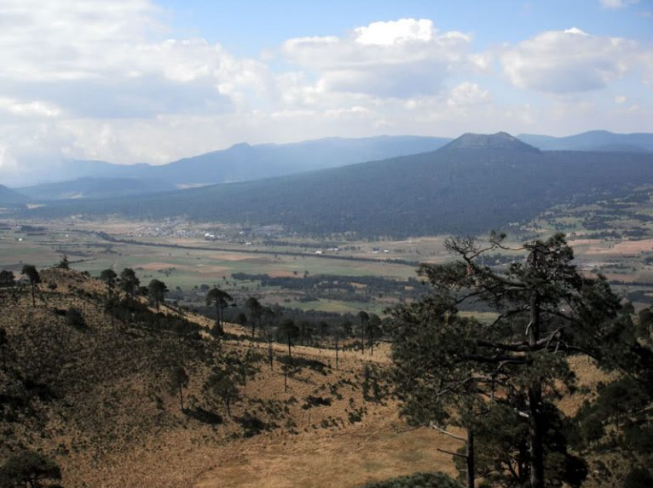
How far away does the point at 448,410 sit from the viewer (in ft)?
43.8

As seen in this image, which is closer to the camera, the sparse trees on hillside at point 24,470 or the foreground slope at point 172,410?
the sparse trees on hillside at point 24,470

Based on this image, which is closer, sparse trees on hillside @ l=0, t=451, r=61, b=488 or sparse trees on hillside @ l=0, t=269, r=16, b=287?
sparse trees on hillside @ l=0, t=451, r=61, b=488

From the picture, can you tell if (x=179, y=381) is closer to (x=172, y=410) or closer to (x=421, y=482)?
(x=172, y=410)

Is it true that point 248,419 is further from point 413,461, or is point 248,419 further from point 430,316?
point 430,316

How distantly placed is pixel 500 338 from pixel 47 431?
28349mm

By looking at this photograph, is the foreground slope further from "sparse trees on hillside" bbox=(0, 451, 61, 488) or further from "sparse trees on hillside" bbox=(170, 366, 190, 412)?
"sparse trees on hillside" bbox=(0, 451, 61, 488)

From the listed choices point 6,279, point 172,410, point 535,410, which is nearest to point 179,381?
point 172,410

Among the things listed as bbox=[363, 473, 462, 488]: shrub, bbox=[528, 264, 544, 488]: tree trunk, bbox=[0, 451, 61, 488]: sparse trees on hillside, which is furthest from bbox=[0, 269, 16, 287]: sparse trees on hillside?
bbox=[528, 264, 544, 488]: tree trunk

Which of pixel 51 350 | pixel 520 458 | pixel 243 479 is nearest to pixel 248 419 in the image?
pixel 243 479

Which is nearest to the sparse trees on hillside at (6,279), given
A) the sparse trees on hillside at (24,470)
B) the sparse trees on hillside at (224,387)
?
the sparse trees on hillside at (224,387)

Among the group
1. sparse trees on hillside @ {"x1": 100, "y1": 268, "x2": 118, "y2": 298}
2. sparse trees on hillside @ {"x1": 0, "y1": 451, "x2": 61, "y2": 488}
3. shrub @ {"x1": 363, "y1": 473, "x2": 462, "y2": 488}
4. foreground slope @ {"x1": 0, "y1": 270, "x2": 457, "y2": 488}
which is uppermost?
sparse trees on hillside @ {"x1": 100, "y1": 268, "x2": 118, "y2": 298}

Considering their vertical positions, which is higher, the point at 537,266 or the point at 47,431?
the point at 537,266

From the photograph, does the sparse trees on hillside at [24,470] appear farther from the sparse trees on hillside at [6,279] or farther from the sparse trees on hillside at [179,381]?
the sparse trees on hillside at [6,279]

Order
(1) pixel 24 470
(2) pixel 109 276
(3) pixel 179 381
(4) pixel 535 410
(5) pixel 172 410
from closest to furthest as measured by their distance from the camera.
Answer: (4) pixel 535 410
(1) pixel 24 470
(5) pixel 172 410
(3) pixel 179 381
(2) pixel 109 276
